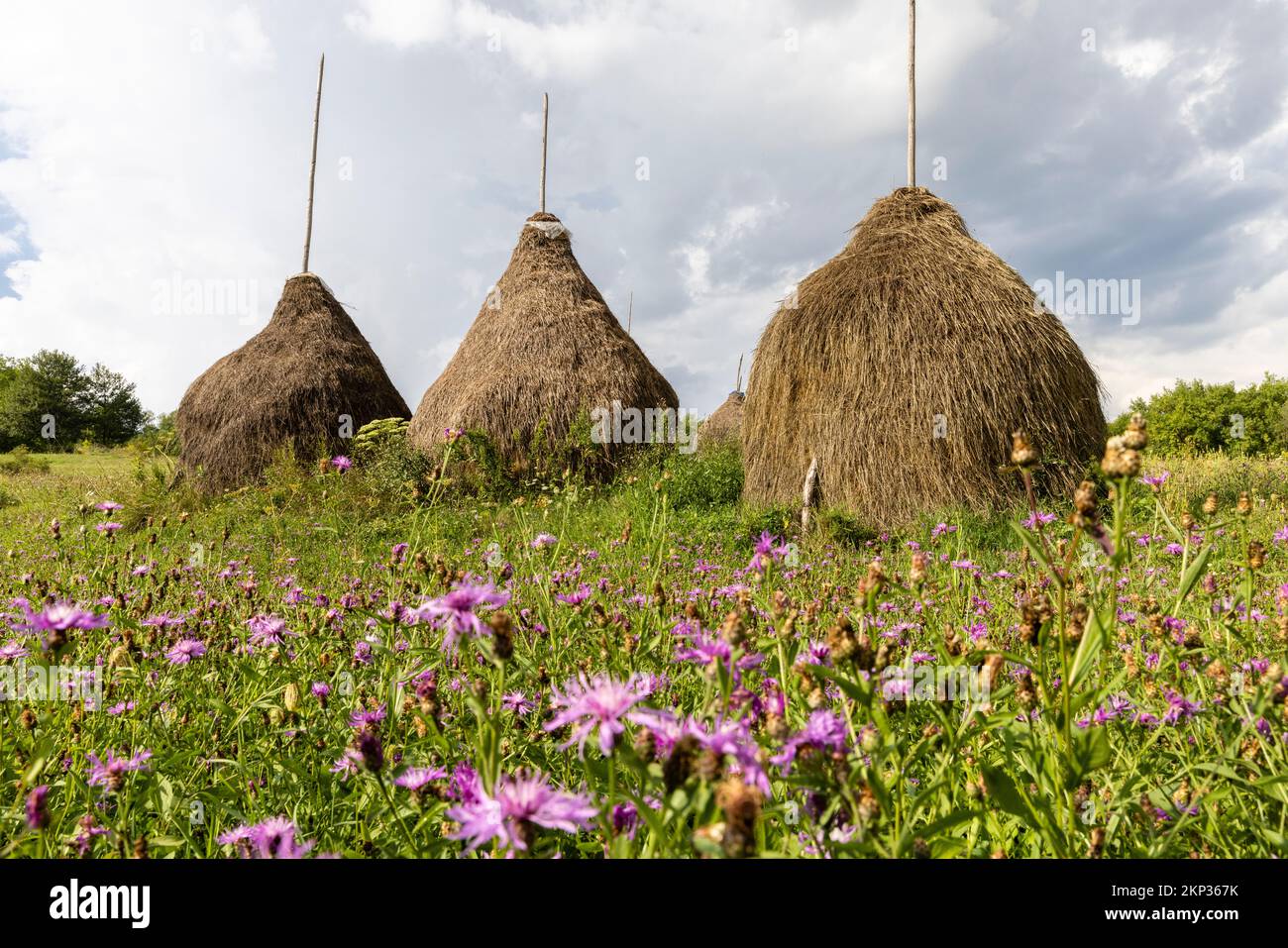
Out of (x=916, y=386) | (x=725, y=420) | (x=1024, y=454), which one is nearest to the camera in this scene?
(x=1024, y=454)

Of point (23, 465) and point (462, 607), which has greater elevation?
point (23, 465)

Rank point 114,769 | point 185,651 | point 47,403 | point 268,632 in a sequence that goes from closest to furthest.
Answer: point 114,769, point 185,651, point 268,632, point 47,403

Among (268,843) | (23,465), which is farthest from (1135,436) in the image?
(23,465)

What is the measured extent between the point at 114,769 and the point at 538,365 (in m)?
9.43

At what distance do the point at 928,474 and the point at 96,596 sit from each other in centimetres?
586

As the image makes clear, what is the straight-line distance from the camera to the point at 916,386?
249 inches

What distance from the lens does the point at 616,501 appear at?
8016mm

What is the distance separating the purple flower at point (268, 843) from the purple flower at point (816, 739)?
0.57 meters

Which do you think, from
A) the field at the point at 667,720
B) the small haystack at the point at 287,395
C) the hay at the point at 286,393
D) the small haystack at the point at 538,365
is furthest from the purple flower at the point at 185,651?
the hay at the point at 286,393

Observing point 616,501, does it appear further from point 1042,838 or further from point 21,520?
point 21,520
